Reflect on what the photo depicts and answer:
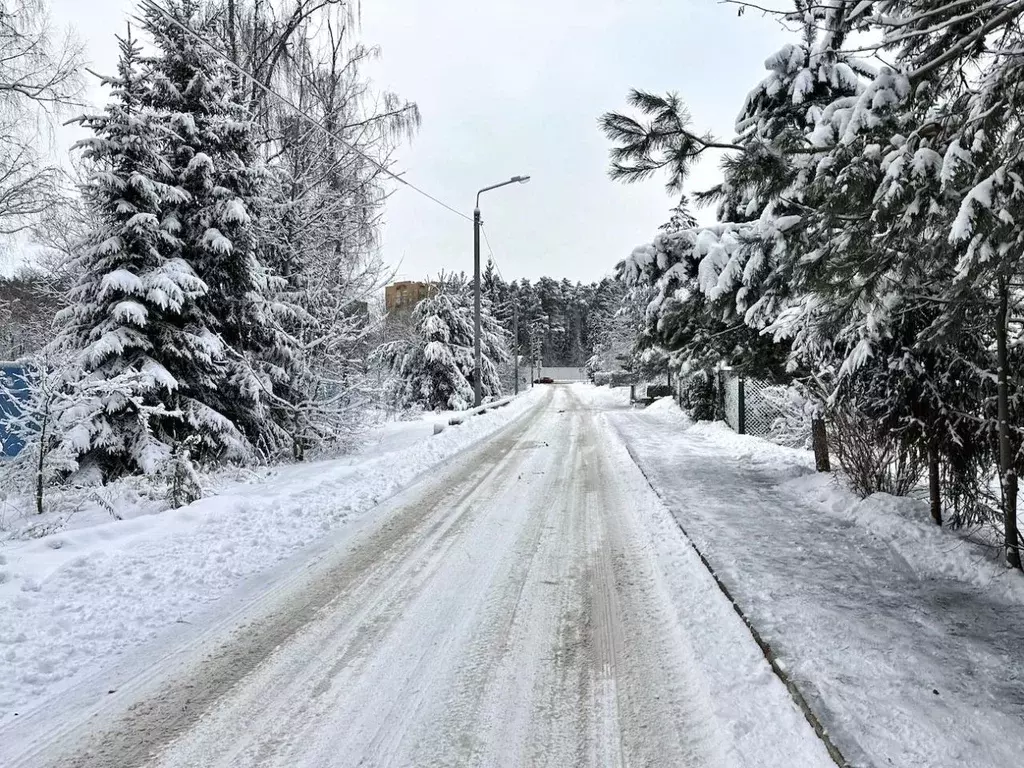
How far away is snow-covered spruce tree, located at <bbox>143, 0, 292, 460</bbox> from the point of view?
9.30 metres

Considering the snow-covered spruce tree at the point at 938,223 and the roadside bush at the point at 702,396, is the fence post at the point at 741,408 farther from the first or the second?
the snow-covered spruce tree at the point at 938,223

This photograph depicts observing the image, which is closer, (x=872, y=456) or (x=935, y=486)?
(x=935, y=486)

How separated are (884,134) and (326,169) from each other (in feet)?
47.8

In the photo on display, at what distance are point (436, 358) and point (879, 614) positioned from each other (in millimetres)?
21256

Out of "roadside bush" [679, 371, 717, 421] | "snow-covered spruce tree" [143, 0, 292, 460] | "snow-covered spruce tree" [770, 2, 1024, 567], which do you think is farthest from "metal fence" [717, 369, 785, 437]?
"snow-covered spruce tree" [143, 0, 292, 460]

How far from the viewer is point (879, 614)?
12.2 ft

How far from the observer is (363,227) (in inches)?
636

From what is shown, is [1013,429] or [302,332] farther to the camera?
[302,332]

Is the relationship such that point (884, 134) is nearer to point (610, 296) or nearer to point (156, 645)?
point (156, 645)

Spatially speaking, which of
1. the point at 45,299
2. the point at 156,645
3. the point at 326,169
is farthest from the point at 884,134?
the point at 45,299

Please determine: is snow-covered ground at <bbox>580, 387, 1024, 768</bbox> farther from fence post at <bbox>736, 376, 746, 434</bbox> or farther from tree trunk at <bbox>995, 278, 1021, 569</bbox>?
fence post at <bbox>736, 376, 746, 434</bbox>

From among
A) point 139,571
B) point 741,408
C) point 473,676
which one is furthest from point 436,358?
point 473,676

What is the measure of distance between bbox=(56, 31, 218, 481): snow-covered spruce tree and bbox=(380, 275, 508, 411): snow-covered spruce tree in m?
15.2

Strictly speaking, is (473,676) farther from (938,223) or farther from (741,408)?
(741,408)
